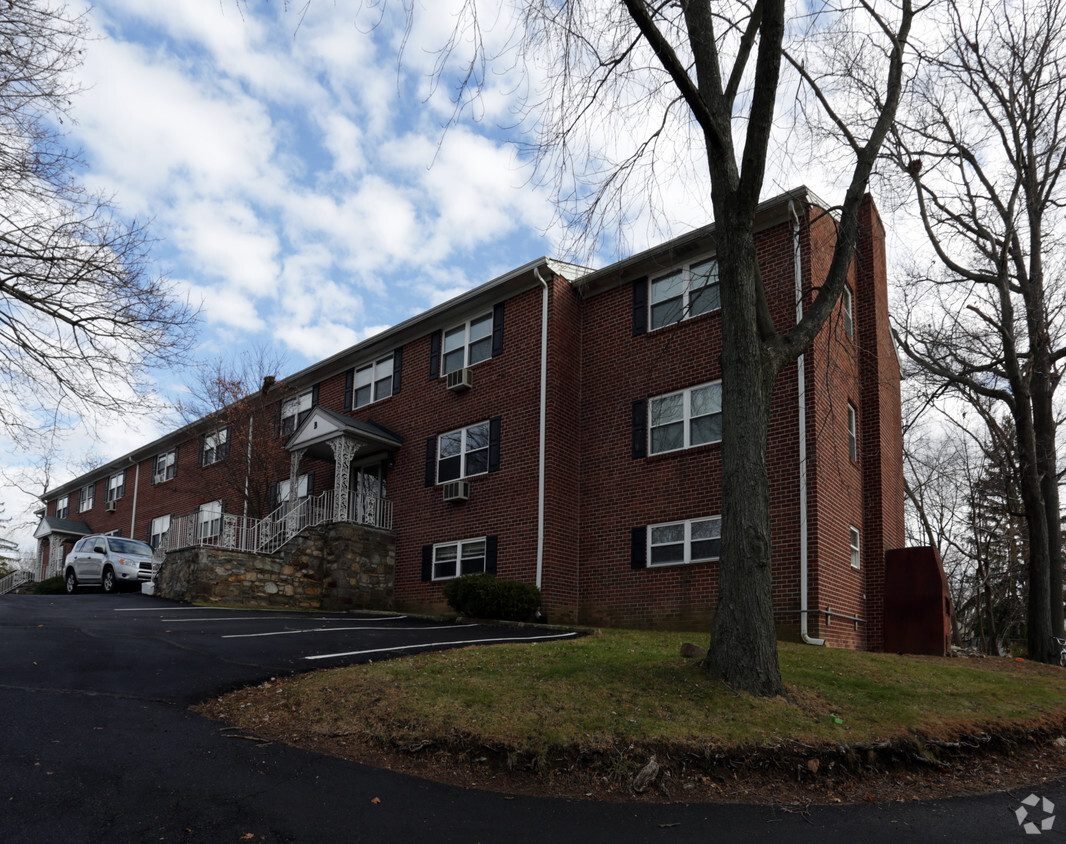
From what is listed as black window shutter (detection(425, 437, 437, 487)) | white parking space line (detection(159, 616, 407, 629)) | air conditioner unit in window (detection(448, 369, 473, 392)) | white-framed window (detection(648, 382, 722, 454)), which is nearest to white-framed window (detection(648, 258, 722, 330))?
white-framed window (detection(648, 382, 722, 454))

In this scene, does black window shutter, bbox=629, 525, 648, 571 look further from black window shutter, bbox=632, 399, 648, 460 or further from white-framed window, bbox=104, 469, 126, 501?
white-framed window, bbox=104, 469, 126, 501

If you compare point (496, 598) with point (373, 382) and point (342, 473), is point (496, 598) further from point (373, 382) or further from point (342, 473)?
point (373, 382)

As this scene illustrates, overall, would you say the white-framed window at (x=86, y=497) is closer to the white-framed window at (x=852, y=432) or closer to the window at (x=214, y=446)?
the window at (x=214, y=446)

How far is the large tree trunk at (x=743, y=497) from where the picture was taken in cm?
772

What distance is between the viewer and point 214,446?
91.7 feet

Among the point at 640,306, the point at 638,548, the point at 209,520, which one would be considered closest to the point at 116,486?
the point at 209,520

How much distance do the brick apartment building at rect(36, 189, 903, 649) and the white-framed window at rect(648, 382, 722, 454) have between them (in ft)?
0.13

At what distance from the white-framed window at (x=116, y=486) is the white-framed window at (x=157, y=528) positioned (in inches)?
170

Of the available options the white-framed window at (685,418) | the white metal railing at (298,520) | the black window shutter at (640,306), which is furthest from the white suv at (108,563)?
the black window shutter at (640,306)

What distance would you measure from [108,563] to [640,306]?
15.7m

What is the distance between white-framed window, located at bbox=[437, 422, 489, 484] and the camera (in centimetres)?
1942

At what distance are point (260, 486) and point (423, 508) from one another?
7288 millimetres

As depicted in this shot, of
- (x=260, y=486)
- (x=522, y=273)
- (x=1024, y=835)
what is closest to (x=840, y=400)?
(x=522, y=273)

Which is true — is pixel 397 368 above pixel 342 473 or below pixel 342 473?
above
